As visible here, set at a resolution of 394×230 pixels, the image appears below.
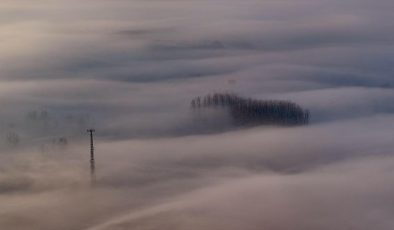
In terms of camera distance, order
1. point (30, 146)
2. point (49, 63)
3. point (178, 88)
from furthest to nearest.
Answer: point (49, 63), point (178, 88), point (30, 146)

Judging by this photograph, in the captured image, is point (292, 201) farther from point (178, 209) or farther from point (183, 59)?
point (183, 59)

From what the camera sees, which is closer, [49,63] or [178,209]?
[178,209]

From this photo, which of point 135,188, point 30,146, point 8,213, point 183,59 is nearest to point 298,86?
point 183,59

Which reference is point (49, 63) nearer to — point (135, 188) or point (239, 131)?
point (239, 131)

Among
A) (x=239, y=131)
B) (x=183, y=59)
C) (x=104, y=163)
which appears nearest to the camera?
(x=104, y=163)

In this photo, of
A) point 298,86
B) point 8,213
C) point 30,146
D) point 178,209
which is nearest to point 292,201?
point 178,209

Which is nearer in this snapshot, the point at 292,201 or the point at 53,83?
the point at 292,201
